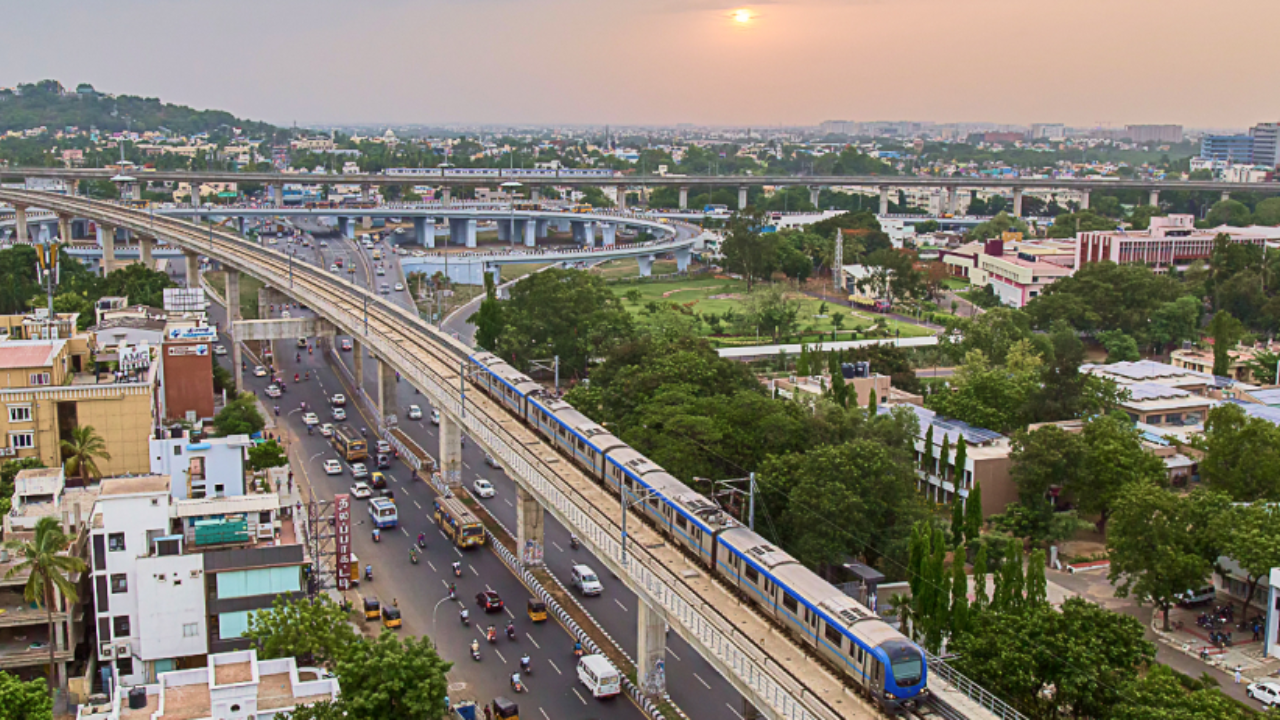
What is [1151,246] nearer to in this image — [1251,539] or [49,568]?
[1251,539]

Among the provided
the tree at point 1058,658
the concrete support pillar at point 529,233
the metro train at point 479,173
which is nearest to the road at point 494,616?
the tree at point 1058,658

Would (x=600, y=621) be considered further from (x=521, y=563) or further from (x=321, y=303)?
(x=321, y=303)

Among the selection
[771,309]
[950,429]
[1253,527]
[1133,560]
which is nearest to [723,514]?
[1133,560]

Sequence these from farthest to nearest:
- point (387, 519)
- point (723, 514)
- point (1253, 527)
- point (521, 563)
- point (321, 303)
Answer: point (321, 303), point (387, 519), point (521, 563), point (1253, 527), point (723, 514)

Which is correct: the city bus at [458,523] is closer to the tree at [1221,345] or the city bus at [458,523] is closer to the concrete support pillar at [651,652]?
the concrete support pillar at [651,652]

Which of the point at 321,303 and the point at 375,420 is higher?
the point at 321,303

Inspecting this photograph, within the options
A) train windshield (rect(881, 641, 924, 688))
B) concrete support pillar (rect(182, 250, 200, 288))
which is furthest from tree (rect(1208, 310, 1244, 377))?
concrete support pillar (rect(182, 250, 200, 288))

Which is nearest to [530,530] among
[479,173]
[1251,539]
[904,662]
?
[904,662]
